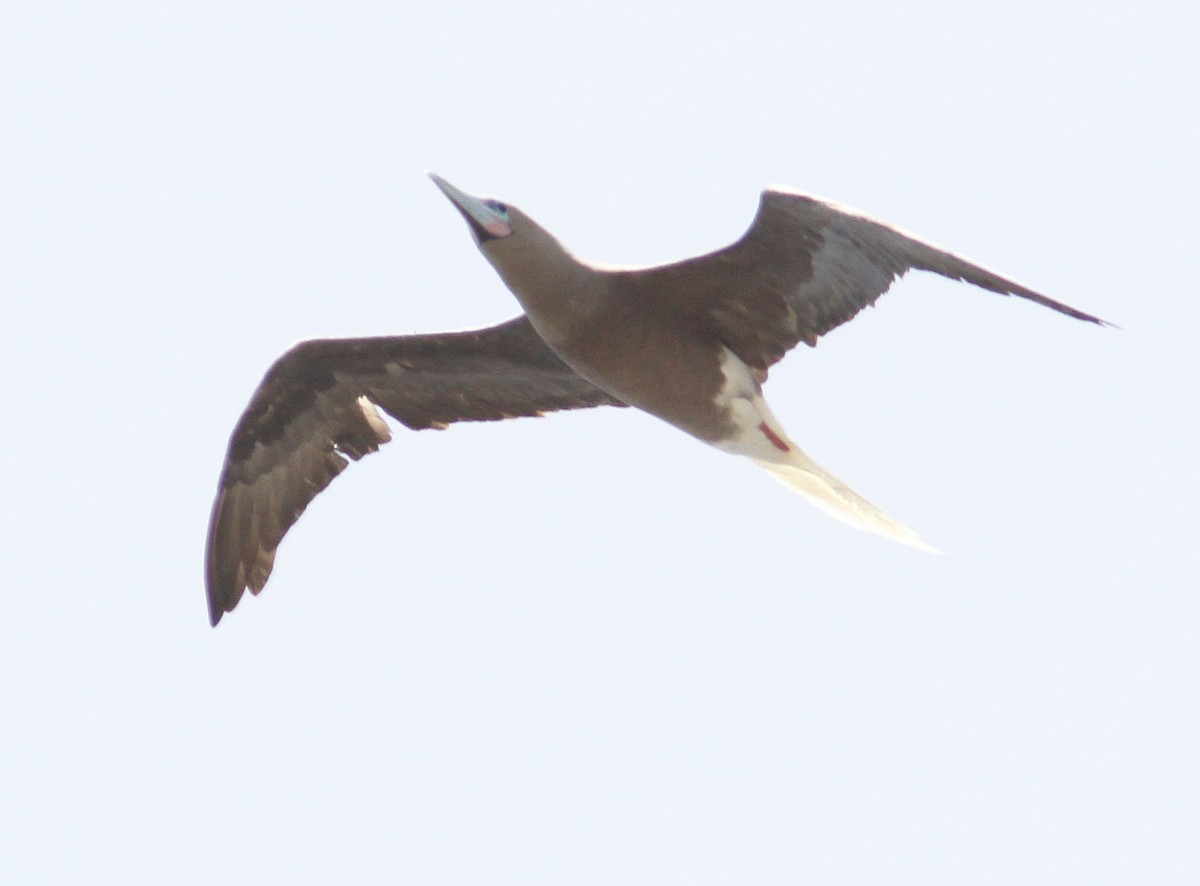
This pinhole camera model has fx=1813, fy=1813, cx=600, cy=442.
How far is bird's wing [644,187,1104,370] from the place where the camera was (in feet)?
24.4

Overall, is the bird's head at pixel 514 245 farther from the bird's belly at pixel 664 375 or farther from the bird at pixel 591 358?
the bird's belly at pixel 664 375

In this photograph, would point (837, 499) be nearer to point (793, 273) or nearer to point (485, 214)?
point (793, 273)

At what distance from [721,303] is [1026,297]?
64.4 inches

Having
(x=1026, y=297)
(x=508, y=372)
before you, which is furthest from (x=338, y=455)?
(x=1026, y=297)

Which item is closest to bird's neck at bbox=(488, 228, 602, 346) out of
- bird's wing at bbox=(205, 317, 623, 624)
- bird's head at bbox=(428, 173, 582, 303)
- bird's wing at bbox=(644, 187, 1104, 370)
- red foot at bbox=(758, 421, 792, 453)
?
bird's head at bbox=(428, 173, 582, 303)

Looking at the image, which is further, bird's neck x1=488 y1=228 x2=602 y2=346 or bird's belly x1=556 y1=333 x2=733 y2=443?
bird's belly x1=556 y1=333 x2=733 y2=443

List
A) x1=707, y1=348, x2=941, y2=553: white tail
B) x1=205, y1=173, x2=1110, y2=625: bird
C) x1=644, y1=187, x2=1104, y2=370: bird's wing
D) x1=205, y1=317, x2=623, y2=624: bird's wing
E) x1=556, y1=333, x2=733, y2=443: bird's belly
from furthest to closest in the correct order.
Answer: x1=205, y1=317, x2=623, y2=624: bird's wing
x1=707, y1=348, x2=941, y2=553: white tail
x1=556, y1=333, x2=733, y2=443: bird's belly
x1=205, y1=173, x2=1110, y2=625: bird
x1=644, y1=187, x2=1104, y2=370: bird's wing

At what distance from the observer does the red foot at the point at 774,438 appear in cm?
838

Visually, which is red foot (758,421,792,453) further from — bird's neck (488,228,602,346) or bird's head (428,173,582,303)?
bird's head (428,173,582,303)

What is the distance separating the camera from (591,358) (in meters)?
7.91

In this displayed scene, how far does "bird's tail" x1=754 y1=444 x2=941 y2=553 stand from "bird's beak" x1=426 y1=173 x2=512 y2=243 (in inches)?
70.0

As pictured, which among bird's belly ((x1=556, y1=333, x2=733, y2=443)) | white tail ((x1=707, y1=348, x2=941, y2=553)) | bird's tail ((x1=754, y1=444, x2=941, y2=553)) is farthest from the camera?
bird's tail ((x1=754, y1=444, x2=941, y2=553))

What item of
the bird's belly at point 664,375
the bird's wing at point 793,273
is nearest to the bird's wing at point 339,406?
the bird's belly at point 664,375

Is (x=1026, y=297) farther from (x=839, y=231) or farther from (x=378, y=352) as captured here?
(x=378, y=352)
